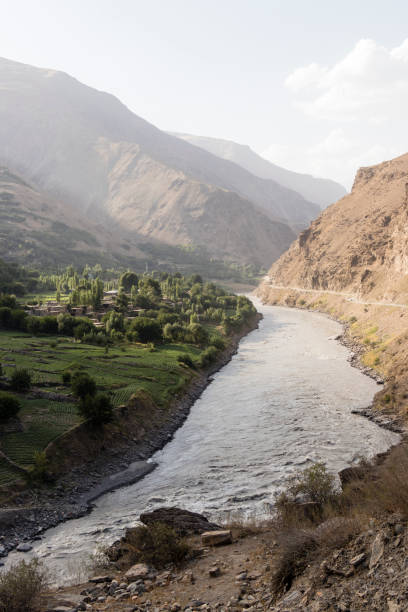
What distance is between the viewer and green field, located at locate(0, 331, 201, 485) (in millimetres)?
30094

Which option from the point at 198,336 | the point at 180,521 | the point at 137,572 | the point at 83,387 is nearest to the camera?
the point at 137,572

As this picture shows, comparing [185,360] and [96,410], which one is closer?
[96,410]

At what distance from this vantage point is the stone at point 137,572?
52.5 ft

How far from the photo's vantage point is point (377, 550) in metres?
11.6

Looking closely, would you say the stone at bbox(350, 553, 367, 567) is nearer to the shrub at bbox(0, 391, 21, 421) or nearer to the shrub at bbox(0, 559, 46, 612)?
the shrub at bbox(0, 559, 46, 612)

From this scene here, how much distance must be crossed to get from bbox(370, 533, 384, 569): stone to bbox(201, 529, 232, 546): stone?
25.7 ft

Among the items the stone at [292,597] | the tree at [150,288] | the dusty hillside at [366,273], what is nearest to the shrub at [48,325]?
the tree at [150,288]

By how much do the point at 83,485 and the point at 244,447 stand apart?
12.0m

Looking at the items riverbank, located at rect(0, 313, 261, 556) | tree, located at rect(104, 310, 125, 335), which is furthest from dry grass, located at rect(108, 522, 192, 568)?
tree, located at rect(104, 310, 125, 335)

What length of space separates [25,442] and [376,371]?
39744 mm

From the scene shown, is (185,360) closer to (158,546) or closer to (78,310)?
(78,310)

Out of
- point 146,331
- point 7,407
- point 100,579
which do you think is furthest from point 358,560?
point 146,331

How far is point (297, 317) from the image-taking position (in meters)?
110

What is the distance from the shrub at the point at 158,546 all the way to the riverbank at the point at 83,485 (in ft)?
24.4
